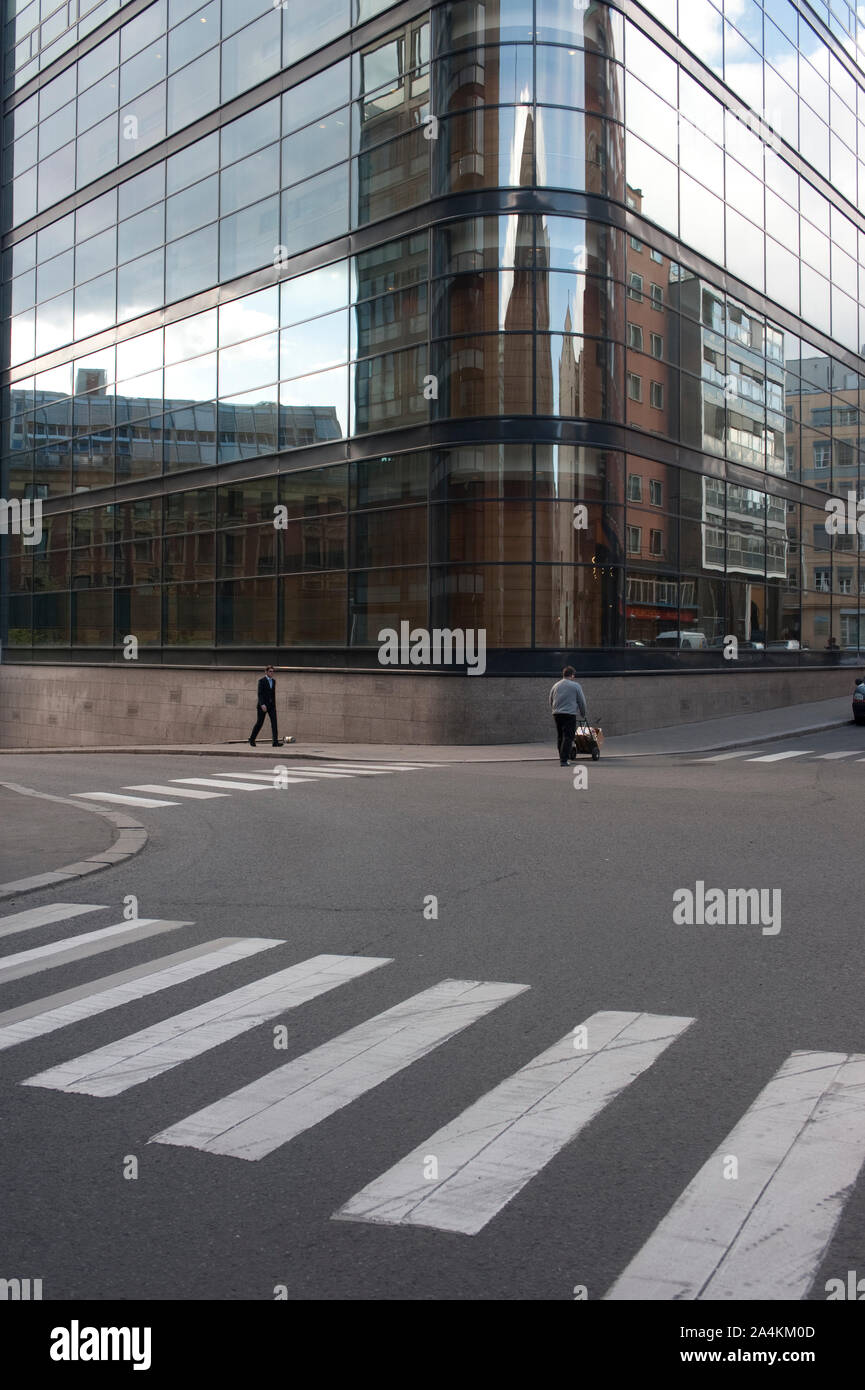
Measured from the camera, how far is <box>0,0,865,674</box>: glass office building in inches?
1179

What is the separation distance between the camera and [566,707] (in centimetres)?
2347

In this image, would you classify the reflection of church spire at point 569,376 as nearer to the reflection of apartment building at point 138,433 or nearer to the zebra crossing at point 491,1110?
the reflection of apartment building at point 138,433

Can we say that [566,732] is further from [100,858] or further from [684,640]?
[100,858]

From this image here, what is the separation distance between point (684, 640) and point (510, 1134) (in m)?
30.1

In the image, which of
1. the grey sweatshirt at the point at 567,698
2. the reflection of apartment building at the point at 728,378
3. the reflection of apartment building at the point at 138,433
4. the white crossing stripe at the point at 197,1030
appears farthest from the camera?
the reflection of apartment building at the point at 138,433

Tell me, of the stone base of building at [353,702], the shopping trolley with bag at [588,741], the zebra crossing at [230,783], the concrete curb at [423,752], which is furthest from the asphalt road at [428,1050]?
the stone base of building at [353,702]

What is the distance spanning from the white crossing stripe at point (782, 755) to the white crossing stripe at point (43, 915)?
55.0ft

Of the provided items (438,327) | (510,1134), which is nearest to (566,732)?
(438,327)

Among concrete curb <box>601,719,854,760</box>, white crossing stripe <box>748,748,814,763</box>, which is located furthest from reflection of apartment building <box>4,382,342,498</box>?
white crossing stripe <box>748,748,814,763</box>

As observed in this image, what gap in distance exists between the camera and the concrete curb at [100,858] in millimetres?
10703

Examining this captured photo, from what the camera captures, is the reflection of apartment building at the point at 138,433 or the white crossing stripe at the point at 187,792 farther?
the reflection of apartment building at the point at 138,433

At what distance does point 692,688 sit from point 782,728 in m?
2.90

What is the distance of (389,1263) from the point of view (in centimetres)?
388
